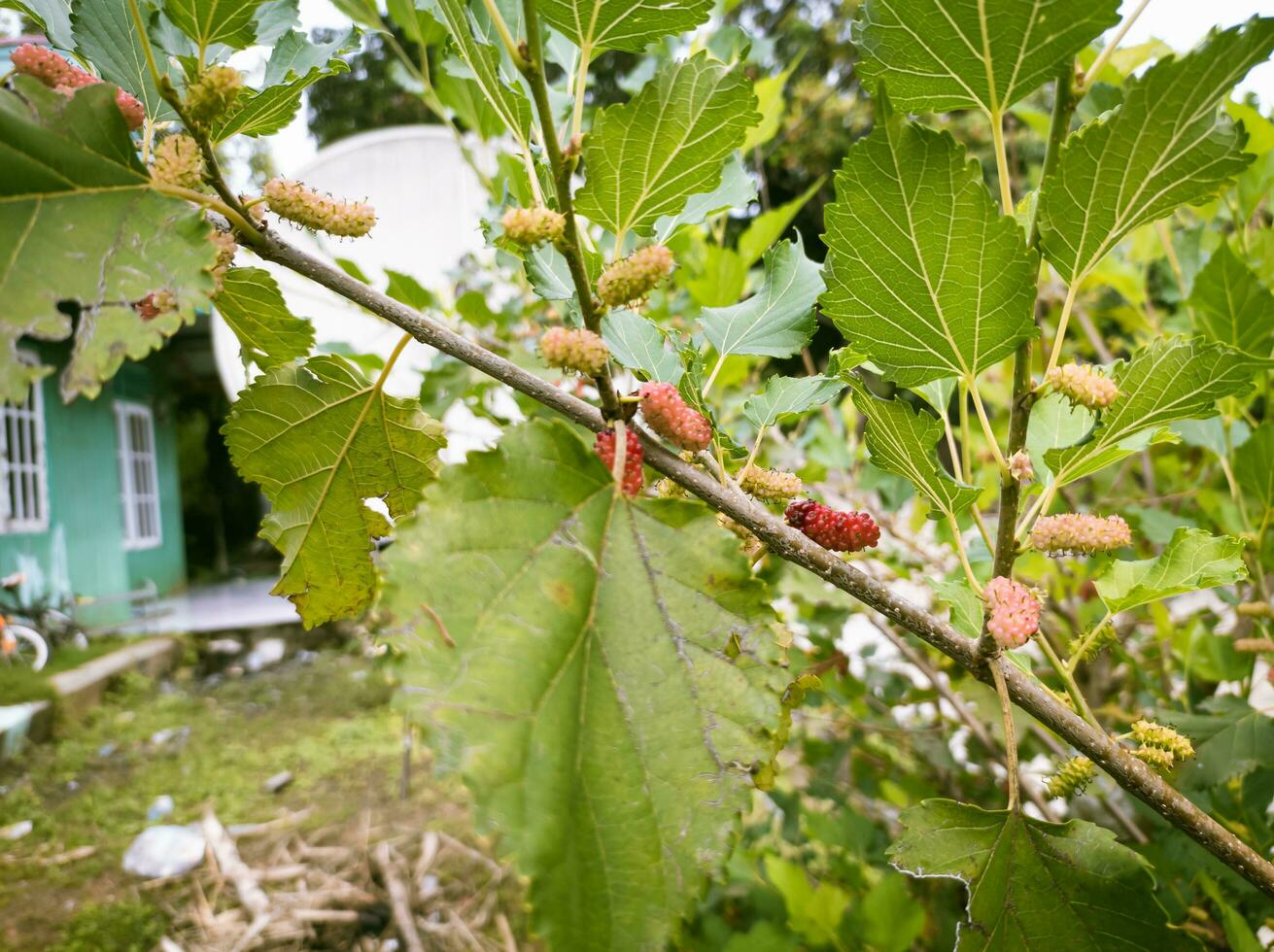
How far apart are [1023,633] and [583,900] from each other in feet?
0.70

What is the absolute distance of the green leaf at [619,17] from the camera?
1.19 ft

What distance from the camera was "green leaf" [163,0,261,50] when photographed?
1.23ft

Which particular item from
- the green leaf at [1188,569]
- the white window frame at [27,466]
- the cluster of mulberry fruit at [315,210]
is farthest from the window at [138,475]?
the green leaf at [1188,569]

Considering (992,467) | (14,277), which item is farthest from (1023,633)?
(992,467)

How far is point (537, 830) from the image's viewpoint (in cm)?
26

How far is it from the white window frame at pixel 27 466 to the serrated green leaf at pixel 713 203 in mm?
4673

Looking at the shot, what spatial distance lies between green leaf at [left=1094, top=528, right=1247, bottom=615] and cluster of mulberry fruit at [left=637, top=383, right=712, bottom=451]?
0.85ft

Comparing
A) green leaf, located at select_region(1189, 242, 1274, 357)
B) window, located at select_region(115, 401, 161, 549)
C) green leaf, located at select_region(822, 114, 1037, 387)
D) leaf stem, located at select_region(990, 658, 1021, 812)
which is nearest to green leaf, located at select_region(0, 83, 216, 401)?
green leaf, located at select_region(822, 114, 1037, 387)

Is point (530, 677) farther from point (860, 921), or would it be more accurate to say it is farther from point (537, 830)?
point (860, 921)

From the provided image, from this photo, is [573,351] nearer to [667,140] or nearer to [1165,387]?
[667,140]

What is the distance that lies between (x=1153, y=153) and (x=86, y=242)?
42cm

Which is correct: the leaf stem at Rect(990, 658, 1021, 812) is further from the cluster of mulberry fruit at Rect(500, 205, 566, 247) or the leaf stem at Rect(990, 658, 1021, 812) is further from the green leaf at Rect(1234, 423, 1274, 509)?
the green leaf at Rect(1234, 423, 1274, 509)

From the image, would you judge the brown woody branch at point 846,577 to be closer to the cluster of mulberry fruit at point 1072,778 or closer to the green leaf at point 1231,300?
the cluster of mulberry fruit at point 1072,778

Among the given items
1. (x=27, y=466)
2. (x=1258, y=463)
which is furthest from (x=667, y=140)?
(x=27, y=466)
